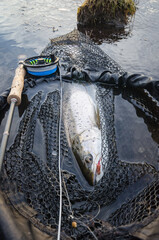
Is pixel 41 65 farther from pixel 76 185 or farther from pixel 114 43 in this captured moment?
pixel 114 43

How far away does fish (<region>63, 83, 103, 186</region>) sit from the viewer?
3.27m

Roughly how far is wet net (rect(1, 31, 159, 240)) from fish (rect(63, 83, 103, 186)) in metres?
0.15

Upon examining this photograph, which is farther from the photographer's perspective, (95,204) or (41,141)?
(41,141)

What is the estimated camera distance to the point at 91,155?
3.41 m

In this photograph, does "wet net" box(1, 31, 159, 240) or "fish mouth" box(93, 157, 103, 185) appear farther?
"fish mouth" box(93, 157, 103, 185)

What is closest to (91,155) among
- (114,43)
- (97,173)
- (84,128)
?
(97,173)

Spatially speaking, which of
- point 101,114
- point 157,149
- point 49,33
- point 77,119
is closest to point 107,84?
point 101,114

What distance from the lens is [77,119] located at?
424cm

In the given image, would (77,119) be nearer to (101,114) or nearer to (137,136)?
(101,114)

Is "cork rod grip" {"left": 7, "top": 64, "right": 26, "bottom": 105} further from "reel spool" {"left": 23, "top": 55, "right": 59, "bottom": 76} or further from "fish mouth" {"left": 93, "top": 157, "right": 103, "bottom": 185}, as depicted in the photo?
"fish mouth" {"left": 93, "top": 157, "right": 103, "bottom": 185}

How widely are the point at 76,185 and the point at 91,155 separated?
0.60m

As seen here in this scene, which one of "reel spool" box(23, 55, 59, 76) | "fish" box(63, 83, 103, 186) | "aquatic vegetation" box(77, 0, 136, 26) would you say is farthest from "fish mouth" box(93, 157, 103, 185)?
"aquatic vegetation" box(77, 0, 136, 26)

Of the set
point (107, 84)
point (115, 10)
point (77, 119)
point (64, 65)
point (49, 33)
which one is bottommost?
point (77, 119)

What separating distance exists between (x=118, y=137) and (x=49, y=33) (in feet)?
24.7
